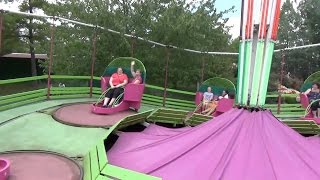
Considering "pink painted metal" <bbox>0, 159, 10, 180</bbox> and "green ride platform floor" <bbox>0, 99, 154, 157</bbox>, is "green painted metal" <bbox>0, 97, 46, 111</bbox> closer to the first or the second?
"green ride platform floor" <bbox>0, 99, 154, 157</bbox>

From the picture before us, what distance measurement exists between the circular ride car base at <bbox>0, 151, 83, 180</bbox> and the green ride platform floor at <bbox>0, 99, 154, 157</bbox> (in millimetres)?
260

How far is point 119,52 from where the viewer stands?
413 inches

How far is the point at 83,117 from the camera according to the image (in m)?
6.67

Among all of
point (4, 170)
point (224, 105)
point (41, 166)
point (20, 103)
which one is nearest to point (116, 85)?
point (20, 103)

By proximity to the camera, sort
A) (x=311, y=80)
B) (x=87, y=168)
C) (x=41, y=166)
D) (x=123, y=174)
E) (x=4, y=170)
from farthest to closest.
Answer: (x=311, y=80) < (x=41, y=166) < (x=87, y=168) < (x=4, y=170) < (x=123, y=174)

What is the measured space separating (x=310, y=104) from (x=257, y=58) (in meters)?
3.80

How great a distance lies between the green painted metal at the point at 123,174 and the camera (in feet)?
10.5

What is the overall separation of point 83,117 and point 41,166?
2542 mm

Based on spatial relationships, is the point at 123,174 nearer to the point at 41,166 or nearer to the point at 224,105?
the point at 41,166

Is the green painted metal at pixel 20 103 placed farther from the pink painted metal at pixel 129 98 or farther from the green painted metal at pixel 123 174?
the green painted metal at pixel 123 174

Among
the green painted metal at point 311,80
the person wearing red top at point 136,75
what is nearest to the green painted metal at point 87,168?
the person wearing red top at point 136,75

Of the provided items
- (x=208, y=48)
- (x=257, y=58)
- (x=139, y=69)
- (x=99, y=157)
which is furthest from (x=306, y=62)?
(x=99, y=157)

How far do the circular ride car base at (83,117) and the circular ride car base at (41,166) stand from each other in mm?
1590

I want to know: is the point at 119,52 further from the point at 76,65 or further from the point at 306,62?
the point at 306,62
